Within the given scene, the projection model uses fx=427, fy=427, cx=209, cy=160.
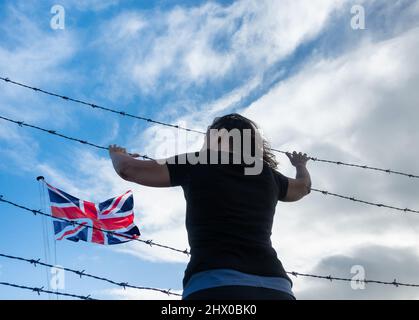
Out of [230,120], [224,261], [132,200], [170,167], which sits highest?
[132,200]

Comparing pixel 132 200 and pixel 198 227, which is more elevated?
pixel 132 200

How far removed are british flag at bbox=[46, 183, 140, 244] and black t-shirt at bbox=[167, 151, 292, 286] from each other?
655cm

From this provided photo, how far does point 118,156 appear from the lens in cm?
265

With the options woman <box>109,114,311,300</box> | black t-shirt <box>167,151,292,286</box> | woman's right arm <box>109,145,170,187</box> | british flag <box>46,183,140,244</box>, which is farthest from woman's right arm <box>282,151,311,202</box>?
british flag <box>46,183,140,244</box>

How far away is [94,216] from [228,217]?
8.18 metres

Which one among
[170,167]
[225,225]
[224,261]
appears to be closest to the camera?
[224,261]

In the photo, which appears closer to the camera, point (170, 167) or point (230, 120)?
point (170, 167)

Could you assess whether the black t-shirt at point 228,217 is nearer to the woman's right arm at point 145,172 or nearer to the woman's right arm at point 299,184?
the woman's right arm at point 145,172

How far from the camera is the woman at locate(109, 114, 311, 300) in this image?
2051mm

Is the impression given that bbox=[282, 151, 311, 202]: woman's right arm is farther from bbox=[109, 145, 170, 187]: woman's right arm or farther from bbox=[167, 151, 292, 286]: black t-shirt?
bbox=[109, 145, 170, 187]: woman's right arm

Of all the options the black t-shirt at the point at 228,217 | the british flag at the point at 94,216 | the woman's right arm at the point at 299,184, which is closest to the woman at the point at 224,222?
the black t-shirt at the point at 228,217
